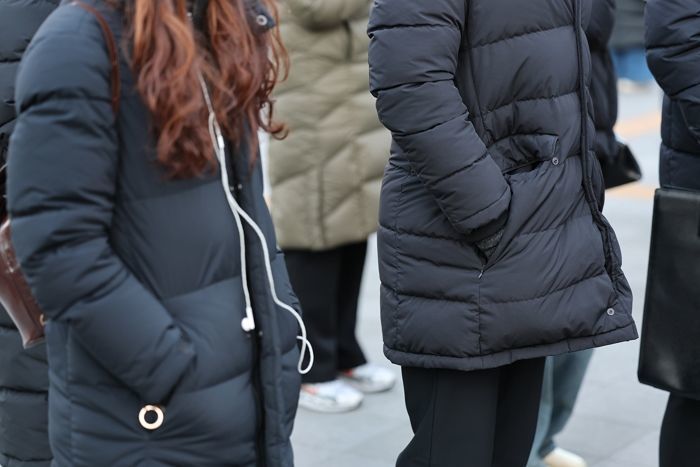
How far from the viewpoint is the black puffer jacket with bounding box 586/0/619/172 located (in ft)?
11.9

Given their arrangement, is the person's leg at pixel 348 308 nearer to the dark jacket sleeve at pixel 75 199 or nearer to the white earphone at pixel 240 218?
the white earphone at pixel 240 218

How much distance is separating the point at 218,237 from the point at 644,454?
2407 mm

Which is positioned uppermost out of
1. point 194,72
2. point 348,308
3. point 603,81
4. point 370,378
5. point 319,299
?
point 194,72

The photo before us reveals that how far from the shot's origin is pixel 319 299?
4.59 meters

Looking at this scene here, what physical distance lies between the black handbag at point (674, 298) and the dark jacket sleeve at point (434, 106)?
642mm

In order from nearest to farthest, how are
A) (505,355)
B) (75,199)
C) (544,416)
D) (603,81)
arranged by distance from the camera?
(75,199) < (505,355) < (603,81) < (544,416)

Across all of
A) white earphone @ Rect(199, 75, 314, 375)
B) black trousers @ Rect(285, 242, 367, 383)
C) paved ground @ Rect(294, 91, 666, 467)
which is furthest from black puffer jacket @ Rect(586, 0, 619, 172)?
white earphone @ Rect(199, 75, 314, 375)

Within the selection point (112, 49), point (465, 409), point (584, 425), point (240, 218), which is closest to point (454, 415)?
point (465, 409)

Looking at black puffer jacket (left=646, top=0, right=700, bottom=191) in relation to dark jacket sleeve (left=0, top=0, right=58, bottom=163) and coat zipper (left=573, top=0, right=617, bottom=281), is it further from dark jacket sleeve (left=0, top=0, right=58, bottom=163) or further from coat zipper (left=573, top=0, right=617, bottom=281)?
dark jacket sleeve (left=0, top=0, right=58, bottom=163)

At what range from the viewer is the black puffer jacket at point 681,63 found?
10.8 ft

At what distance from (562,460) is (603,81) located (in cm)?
120

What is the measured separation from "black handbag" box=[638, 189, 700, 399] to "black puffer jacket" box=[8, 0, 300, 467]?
1.30 meters

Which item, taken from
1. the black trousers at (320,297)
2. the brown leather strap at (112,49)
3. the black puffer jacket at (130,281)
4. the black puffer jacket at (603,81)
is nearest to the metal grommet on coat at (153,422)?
the black puffer jacket at (130,281)

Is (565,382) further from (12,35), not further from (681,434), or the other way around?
(12,35)
